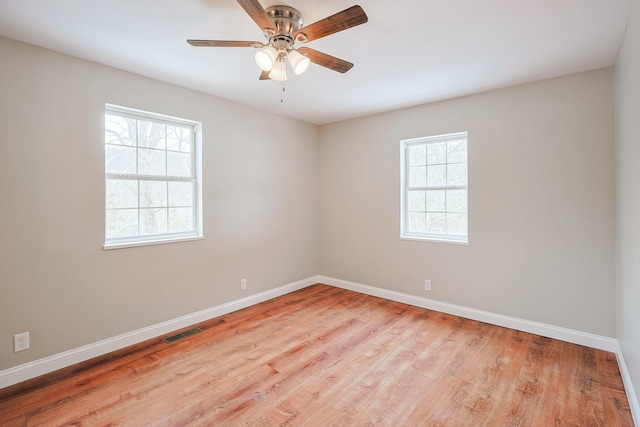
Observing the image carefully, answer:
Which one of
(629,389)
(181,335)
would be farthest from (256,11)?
(629,389)

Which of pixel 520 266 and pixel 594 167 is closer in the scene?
pixel 594 167

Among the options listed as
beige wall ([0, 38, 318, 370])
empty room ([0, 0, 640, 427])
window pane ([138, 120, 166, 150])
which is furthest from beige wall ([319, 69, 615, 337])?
window pane ([138, 120, 166, 150])

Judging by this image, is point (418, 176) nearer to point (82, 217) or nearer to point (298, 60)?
point (298, 60)

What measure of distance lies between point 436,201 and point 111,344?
3.72 metres

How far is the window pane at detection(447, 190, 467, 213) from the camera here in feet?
11.6

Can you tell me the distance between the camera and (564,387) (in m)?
2.20

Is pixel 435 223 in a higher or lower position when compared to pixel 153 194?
lower

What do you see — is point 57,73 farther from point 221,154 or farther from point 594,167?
point 594,167

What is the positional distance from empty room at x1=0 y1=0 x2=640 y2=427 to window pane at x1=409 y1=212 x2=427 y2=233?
3 centimetres

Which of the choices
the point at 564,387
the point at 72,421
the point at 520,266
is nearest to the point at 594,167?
the point at 520,266

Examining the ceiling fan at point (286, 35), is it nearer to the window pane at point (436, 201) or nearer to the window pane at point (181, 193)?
the window pane at point (181, 193)

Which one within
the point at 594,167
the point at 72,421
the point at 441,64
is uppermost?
the point at 441,64

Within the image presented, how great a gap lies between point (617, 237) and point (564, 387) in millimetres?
1346

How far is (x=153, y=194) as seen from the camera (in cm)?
309
